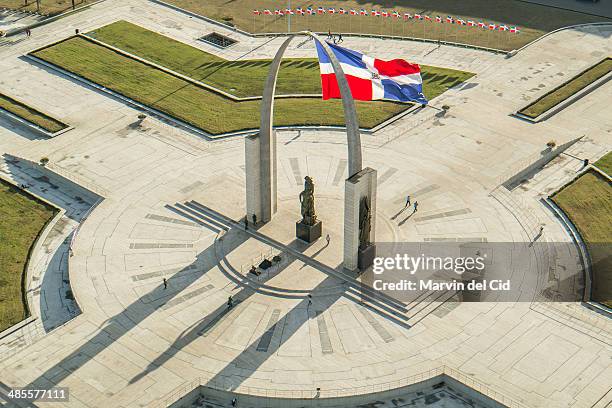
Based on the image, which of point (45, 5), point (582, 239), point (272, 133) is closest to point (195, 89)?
point (272, 133)

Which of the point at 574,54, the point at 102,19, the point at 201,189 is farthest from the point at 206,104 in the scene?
the point at 574,54

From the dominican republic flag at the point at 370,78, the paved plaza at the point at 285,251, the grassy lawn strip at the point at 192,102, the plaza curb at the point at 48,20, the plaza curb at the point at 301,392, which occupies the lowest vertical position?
the plaza curb at the point at 301,392

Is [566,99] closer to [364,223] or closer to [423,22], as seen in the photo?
[423,22]

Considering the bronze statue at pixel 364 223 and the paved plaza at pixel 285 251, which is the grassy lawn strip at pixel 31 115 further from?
the bronze statue at pixel 364 223

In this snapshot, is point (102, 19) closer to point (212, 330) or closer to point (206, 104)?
point (206, 104)

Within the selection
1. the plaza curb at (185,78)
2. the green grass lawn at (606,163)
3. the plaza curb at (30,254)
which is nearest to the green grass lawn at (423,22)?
the plaza curb at (185,78)
